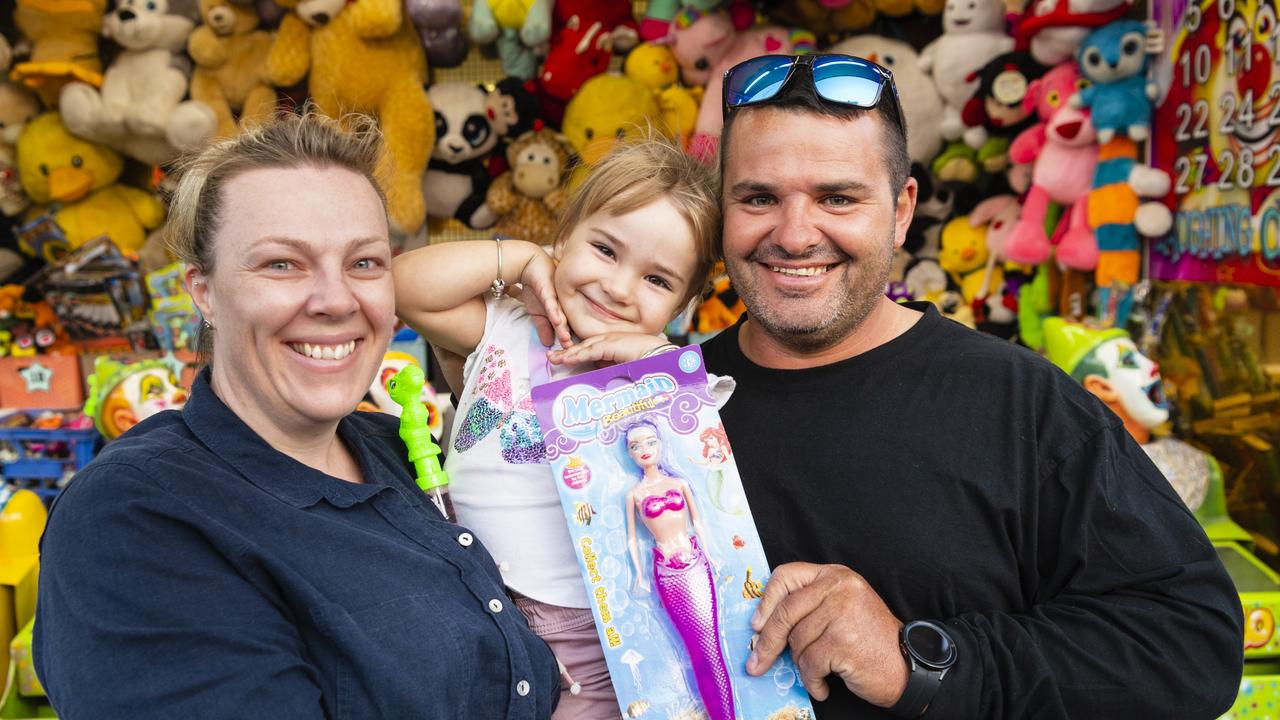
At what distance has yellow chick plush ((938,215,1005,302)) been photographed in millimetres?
4078

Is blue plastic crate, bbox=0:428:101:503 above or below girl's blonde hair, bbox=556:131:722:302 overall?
below

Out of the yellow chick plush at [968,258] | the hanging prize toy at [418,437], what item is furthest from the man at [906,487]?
the yellow chick plush at [968,258]

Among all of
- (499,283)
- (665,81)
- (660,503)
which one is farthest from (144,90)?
(660,503)

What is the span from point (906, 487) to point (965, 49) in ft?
9.81

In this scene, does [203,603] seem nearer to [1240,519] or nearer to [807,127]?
[807,127]

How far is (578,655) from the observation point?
1.45m

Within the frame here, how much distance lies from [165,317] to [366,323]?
225 centimetres

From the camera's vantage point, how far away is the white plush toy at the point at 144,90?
12.5ft

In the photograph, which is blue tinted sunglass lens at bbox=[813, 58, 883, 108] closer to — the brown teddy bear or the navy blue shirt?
the navy blue shirt

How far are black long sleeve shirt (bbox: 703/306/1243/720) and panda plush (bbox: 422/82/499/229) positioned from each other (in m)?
2.96

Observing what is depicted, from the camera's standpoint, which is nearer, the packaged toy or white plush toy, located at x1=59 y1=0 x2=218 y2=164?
the packaged toy

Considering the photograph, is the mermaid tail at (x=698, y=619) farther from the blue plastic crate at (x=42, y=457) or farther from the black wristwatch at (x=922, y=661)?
the blue plastic crate at (x=42, y=457)

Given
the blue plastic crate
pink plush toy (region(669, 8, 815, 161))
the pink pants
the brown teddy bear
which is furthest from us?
pink plush toy (region(669, 8, 815, 161))

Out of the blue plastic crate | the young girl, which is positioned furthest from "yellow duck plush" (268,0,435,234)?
the young girl
